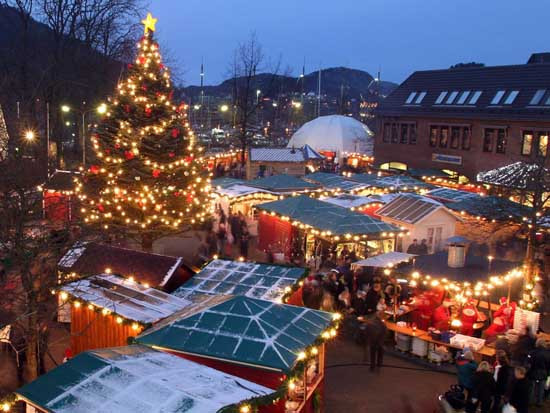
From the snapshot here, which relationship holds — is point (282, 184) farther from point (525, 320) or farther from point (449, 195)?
point (525, 320)

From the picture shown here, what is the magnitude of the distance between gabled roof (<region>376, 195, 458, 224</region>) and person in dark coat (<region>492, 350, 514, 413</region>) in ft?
31.3

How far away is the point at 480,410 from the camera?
9320mm

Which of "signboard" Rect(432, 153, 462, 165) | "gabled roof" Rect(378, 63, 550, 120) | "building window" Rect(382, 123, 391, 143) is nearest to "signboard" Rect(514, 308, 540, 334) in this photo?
"gabled roof" Rect(378, 63, 550, 120)

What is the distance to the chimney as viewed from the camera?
1297cm

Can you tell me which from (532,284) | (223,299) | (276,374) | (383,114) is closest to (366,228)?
(532,284)

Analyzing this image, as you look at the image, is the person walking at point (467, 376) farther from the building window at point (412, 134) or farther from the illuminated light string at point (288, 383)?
the building window at point (412, 134)

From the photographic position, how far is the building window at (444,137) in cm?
3544

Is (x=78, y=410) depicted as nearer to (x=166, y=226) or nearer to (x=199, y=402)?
(x=199, y=402)

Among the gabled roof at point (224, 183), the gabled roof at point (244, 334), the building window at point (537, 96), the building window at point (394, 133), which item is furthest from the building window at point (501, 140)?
the gabled roof at point (244, 334)

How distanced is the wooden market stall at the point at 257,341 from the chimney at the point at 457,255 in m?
4.92

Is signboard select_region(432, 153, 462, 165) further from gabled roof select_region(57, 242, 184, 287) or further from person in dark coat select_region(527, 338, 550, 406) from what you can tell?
gabled roof select_region(57, 242, 184, 287)

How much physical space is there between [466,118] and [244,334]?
29.2 metres

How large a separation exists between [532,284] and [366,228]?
5.04m

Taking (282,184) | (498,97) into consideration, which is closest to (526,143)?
(498,97)
